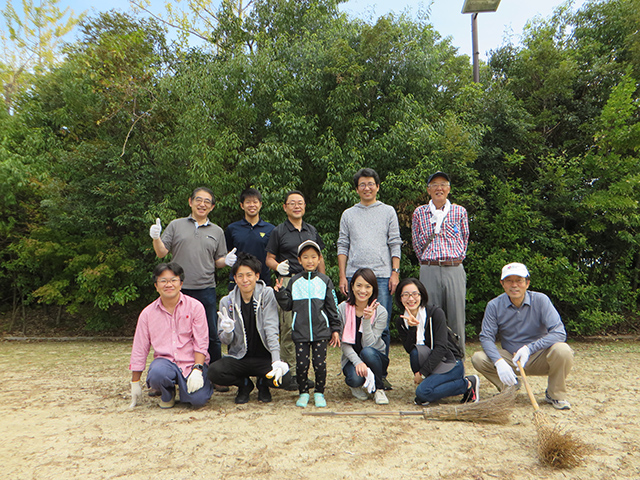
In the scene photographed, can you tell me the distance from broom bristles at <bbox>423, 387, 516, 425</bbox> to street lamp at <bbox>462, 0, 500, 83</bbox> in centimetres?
643

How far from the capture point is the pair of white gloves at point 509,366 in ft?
10.7

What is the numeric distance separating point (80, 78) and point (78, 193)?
2.57 metres

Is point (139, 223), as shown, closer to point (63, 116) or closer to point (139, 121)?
point (139, 121)

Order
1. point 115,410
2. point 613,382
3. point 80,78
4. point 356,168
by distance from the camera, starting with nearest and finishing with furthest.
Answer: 1. point 115,410
2. point 613,382
3. point 356,168
4. point 80,78

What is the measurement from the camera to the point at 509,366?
3.37 m

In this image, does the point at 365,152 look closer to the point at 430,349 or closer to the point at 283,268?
the point at 283,268

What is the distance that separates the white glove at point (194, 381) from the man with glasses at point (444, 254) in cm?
212

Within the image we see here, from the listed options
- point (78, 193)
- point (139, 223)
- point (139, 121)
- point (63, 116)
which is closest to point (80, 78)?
point (63, 116)

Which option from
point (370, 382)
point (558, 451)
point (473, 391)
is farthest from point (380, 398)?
point (558, 451)

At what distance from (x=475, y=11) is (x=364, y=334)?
7601 mm

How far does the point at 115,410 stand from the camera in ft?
11.3

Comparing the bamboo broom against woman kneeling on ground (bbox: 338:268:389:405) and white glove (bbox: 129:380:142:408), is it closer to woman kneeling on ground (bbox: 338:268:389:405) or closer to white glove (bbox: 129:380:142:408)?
woman kneeling on ground (bbox: 338:268:389:405)

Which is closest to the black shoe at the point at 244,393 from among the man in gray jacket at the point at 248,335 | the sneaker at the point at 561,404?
the man in gray jacket at the point at 248,335

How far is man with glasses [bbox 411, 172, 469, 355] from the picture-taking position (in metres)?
3.95
